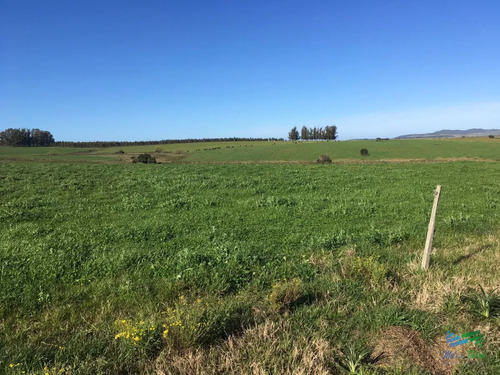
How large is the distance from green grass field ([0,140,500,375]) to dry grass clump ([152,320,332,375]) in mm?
19

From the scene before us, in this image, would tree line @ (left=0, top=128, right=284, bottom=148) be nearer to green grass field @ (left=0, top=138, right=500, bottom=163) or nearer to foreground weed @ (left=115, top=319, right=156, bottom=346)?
green grass field @ (left=0, top=138, right=500, bottom=163)

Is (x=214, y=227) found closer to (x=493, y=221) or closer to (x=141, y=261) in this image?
(x=141, y=261)

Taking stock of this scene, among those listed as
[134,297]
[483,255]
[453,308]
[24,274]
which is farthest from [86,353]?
[483,255]

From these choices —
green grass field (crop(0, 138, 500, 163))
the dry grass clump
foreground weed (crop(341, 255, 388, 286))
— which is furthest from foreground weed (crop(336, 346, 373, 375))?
green grass field (crop(0, 138, 500, 163))

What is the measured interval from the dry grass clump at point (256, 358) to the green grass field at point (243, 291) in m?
0.02

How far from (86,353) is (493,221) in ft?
40.5

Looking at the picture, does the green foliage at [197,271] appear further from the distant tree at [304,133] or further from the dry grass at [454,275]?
the distant tree at [304,133]

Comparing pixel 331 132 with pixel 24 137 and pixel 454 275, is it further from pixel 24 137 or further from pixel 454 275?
pixel 454 275

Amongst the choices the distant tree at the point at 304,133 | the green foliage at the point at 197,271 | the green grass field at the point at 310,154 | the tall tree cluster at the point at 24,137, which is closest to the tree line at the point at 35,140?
the tall tree cluster at the point at 24,137

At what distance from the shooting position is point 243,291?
524cm

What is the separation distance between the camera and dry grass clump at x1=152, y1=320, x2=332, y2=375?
10.8 ft

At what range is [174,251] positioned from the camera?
707cm

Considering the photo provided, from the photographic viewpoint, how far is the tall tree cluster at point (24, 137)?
5094 inches

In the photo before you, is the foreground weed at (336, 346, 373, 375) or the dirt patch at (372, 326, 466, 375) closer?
the foreground weed at (336, 346, 373, 375)
